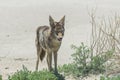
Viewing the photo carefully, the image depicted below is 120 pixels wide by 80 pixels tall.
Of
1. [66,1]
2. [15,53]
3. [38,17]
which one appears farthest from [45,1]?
[15,53]

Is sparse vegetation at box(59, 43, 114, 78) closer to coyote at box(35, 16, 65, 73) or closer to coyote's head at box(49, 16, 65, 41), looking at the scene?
coyote at box(35, 16, 65, 73)

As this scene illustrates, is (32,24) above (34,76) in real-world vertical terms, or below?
above

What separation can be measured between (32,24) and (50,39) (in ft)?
29.6

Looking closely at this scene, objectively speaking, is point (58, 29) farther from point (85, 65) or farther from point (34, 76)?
point (85, 65)

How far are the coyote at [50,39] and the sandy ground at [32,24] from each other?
40.3 inches

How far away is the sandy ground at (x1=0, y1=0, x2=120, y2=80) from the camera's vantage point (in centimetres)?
1306

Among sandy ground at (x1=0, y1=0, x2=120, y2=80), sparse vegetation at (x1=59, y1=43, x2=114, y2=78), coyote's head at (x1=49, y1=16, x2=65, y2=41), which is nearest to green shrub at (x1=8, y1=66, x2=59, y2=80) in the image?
coyote's head at (x1=49, y1=16, x2=65, y2=41)

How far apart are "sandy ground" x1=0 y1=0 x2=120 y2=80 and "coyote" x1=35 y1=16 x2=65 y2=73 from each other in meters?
1.02

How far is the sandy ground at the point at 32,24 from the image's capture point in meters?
13.1

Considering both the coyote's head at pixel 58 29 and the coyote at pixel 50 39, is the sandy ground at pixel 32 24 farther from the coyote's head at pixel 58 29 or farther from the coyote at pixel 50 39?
the coyote's head at pixel 58 29

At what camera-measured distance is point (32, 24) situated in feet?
59.9

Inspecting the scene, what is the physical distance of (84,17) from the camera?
62.0ft

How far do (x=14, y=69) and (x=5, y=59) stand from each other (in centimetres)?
141

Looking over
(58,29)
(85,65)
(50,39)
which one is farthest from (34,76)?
(85,65)
